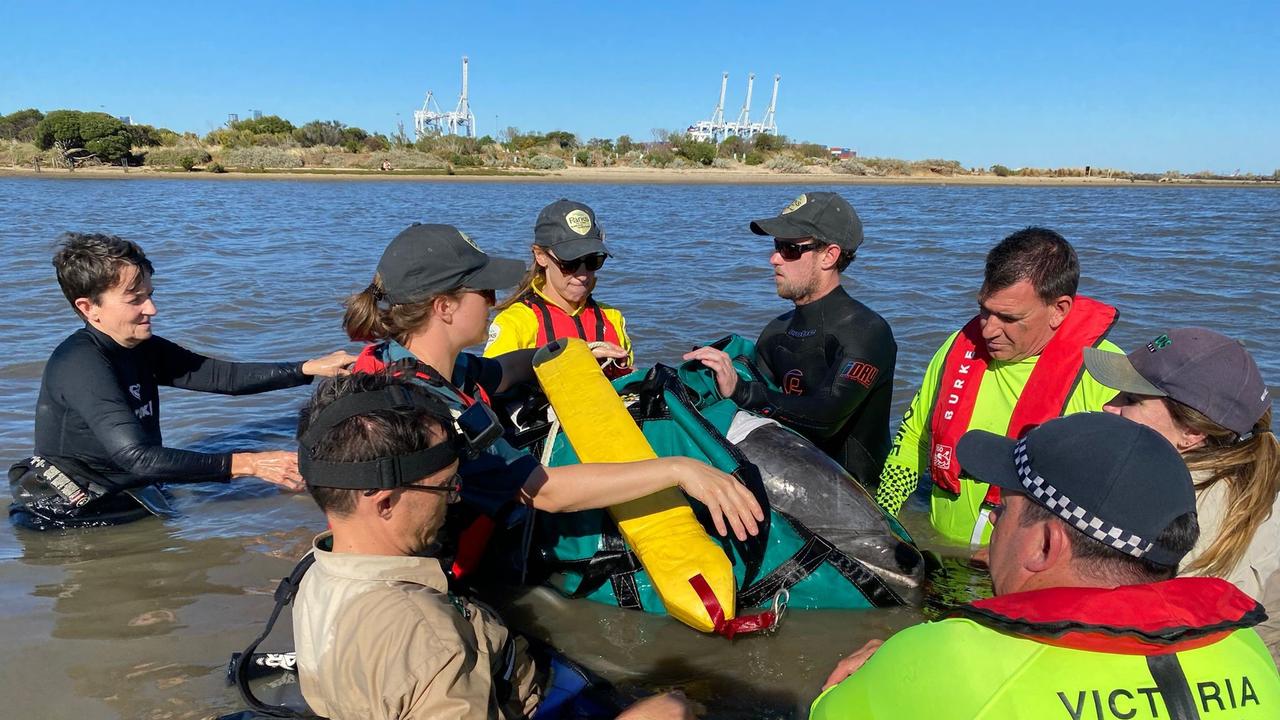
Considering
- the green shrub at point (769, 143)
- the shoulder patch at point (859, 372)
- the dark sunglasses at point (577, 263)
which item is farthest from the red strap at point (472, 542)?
the green shrub at point (769, 143)

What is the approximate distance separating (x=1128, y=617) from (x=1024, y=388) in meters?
2.62

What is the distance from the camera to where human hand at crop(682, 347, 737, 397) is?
407 cm

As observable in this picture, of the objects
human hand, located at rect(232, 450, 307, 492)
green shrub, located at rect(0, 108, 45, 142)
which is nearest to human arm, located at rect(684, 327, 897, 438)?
human hand, located at rect(232, 450, 307, 492)

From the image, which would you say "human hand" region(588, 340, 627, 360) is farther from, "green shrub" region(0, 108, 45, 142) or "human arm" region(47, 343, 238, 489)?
"green shrub" region(0, 108, 45, 142)

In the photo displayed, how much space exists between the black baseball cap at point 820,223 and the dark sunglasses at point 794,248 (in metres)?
0.04

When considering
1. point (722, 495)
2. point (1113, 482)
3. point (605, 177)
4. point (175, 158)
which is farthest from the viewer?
point (605, 177)

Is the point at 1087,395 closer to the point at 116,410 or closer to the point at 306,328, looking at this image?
the point at 116,410

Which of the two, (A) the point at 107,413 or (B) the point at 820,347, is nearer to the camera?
(A) the point at 107,413

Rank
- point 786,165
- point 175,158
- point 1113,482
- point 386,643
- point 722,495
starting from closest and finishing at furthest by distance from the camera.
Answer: point 1113,482 → point 386,643 → point 722,495 → point 175,158 → point 786,165

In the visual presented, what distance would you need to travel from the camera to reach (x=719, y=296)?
1273 cm

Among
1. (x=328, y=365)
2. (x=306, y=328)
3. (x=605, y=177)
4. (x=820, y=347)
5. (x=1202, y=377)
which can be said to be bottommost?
(x=306, y=328)

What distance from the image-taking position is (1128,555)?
1.62 metres

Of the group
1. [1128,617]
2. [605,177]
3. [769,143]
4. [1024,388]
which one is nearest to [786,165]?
[769,143]

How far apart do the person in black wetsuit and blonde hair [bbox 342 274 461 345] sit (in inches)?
39.4
